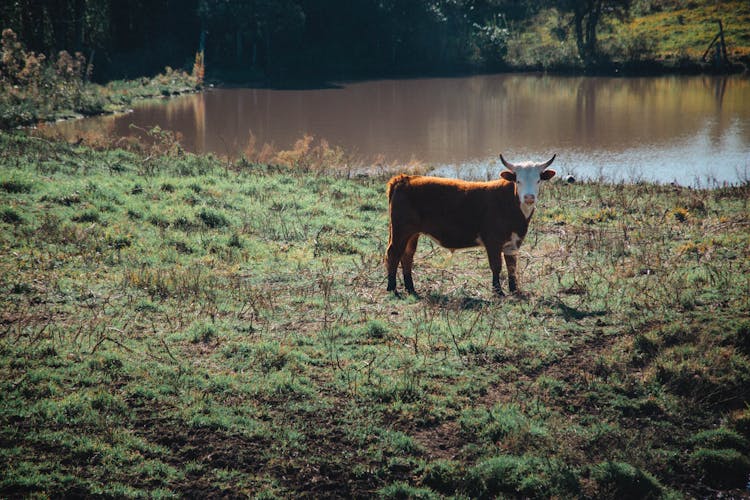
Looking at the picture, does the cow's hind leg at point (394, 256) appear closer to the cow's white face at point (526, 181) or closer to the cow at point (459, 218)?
the cow at point (459, 218)

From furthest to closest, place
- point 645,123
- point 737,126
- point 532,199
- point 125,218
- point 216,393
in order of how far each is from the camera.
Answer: point 645,123 → point 737,126 → point 125,218 → point 532,199 → point 216,393

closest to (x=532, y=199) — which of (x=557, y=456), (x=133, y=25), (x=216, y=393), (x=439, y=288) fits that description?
(x=439, y=288)

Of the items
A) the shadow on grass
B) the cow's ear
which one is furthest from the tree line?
the shadow on grass

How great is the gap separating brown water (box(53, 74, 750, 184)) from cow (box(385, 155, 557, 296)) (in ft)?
31.6

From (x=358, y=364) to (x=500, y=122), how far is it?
83.7 feet

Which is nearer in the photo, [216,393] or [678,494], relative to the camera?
[678,494]

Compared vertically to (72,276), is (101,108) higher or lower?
higher


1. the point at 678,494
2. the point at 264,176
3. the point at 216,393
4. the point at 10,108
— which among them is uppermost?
the point at 10,108

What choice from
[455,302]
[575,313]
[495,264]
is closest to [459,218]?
[495,264]

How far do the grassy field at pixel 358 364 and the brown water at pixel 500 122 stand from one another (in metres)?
9.63

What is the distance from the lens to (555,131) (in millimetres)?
28984

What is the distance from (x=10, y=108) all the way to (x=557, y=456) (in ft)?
76.9

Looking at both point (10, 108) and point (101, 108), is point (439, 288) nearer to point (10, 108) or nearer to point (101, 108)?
point (10, 108)

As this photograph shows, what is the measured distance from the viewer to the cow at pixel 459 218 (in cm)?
1012
